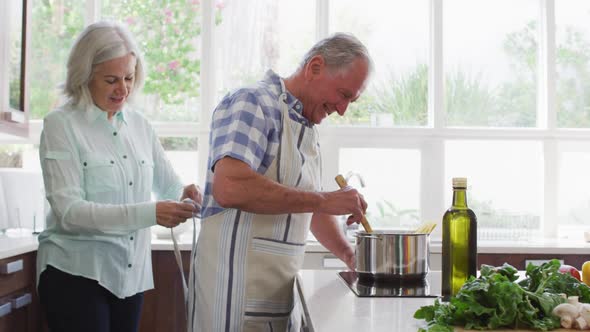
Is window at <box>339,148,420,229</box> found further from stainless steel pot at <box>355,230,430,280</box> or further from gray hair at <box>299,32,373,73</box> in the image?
stainless steel pot at <box>355,230,430,280</box>

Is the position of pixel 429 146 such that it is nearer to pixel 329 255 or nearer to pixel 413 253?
pixel 329 255

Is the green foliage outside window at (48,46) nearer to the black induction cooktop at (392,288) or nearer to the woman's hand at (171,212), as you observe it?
the woman's hand at (171,212)

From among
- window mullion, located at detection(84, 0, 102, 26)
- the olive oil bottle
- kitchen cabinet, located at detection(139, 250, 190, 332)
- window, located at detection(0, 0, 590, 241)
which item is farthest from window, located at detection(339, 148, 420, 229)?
the olive oil bottle

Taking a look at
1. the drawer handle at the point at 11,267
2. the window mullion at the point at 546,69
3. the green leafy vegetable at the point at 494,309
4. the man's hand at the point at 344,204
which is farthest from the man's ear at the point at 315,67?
the window mullion at the point at 546,69

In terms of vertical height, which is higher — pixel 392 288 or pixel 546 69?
pixel 546 69

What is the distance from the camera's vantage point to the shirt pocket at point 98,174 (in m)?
1.90

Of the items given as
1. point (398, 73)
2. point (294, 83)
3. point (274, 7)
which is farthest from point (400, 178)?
point (294, 83)

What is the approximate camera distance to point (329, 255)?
308 cm

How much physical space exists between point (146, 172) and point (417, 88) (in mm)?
2048

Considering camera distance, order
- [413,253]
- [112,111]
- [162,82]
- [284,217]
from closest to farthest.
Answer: [413,253] < [284,217] < [112,111] < [162,82]

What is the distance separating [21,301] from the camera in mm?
2330

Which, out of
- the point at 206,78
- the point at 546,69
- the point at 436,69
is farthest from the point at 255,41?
the point at 546,69

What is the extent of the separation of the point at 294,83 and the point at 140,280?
0.75m

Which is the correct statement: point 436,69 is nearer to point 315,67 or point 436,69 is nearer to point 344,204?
point 315,67
